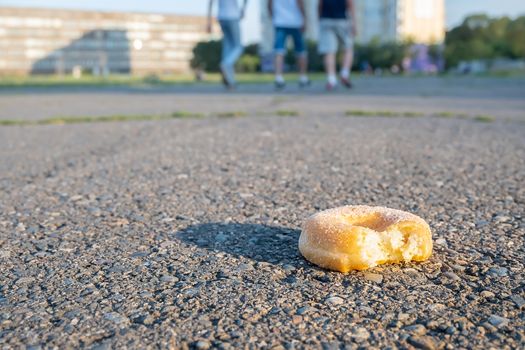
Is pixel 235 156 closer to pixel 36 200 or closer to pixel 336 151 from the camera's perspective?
pixel 336 151

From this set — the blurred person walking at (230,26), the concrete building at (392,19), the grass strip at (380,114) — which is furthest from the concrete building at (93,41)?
the grass strip at (380,114)

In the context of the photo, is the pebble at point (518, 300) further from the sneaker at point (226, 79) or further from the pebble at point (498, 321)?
the sneaker at point (226, 79)

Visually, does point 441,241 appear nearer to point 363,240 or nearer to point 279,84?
point 363,240

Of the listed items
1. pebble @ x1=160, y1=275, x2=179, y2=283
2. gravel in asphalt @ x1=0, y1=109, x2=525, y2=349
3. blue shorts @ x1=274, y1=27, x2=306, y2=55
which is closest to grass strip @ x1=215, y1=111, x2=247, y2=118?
gravel in asphalt @ x1=0, y1=109, x2=525, y2=349

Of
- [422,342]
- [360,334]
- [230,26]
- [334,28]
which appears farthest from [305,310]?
[230,26]

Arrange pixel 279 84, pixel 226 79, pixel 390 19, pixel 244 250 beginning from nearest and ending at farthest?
pixel 244 250
pixel 279 84
pixel 226 79
pixel 390 19
